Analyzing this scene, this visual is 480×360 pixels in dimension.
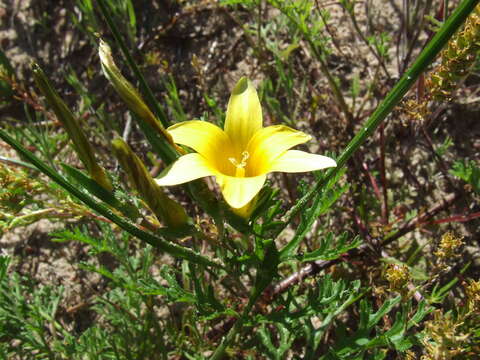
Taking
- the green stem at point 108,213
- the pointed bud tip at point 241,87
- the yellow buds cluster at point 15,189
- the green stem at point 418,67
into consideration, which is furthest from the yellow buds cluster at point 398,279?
the yellow buds cluster at point 15,189

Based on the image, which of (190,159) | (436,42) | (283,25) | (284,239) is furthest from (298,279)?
(283,25)

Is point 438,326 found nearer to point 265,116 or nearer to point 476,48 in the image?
point 476,48

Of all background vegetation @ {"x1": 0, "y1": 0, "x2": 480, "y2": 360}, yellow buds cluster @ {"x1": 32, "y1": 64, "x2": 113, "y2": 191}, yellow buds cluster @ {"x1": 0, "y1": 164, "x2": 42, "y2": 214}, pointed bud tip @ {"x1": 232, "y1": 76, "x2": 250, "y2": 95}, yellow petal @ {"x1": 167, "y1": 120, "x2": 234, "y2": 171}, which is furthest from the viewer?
yellow buds cluster @ {"x1": 0, "y1": 164, "x2": 42, "y2": 214}

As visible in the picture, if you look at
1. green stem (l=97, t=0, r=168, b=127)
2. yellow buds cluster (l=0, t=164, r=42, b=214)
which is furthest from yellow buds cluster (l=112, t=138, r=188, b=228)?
yellow buds cluster (l=0, t=164, r=42, b=214)

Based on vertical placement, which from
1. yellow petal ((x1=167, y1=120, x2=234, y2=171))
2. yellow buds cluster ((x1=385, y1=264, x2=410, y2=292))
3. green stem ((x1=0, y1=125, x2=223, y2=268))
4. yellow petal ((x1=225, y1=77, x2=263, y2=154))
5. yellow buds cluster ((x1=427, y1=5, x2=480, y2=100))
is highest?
yellow buds cluster ((x1=427, y1=5, x2=480, y2=100))

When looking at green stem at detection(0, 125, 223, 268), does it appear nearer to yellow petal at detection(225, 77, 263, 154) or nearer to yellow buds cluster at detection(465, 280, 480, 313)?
yellow petal at detection(225, 77, 263, 154)

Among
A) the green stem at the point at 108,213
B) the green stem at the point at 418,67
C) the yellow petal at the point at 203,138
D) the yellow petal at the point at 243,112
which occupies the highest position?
the yellow petal at the point at 243,112

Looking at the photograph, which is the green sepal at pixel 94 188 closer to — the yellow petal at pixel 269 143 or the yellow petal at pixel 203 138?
the yellow petal at pixel 203 138
